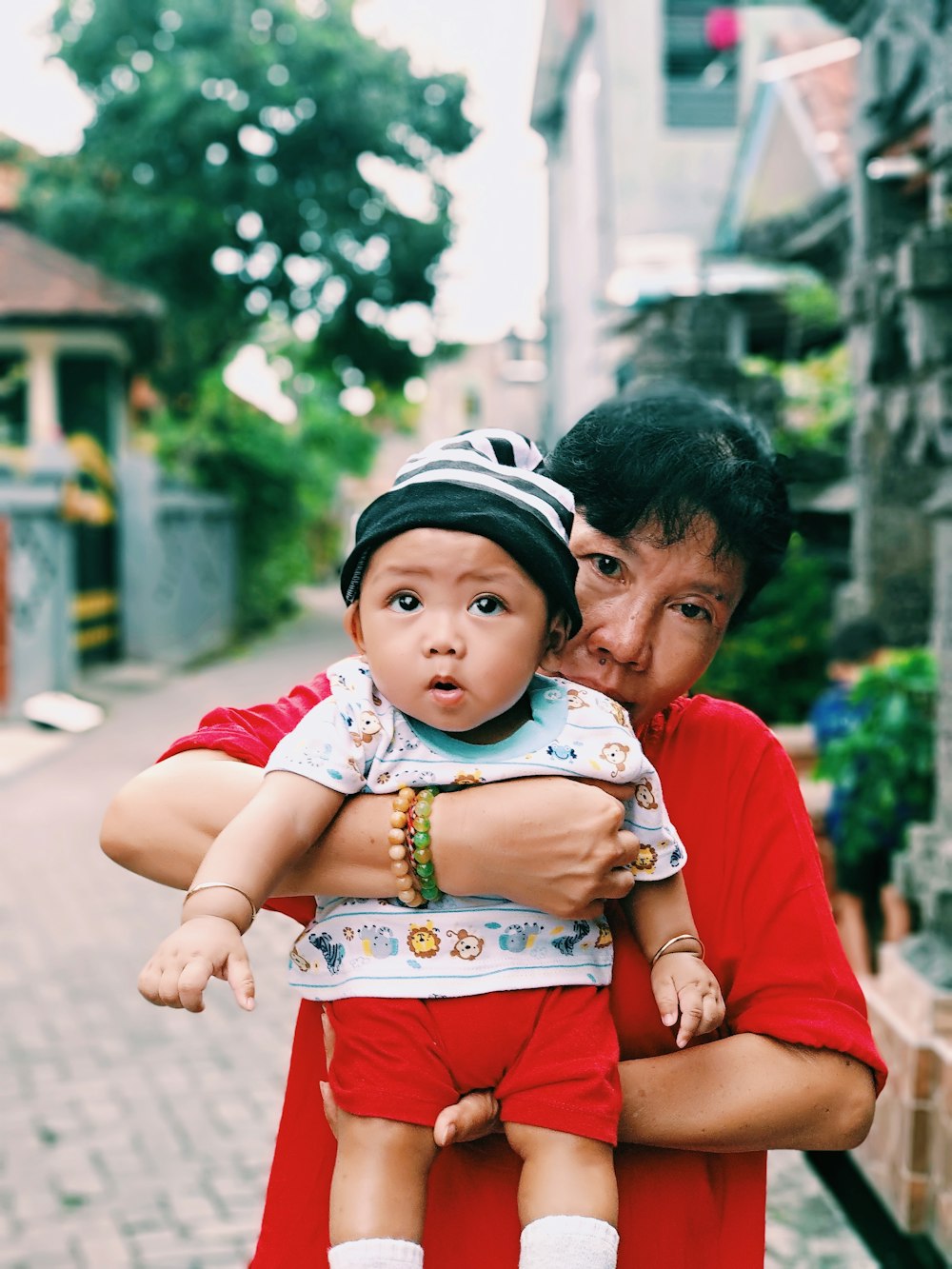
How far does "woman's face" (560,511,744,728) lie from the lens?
5.60 feet

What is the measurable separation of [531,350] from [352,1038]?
2341 cm

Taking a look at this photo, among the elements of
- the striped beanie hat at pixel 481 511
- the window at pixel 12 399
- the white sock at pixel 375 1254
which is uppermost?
the striped beanie hat at pixel 481 511

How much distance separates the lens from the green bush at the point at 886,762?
4.97 m

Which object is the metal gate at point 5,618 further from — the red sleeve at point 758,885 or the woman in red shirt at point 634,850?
the red sleeve at point 758,885

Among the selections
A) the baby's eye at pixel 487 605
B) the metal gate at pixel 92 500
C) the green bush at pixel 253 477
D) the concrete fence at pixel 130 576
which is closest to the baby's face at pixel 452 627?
the baby's eye at pixel 487 605

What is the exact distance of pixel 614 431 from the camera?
5.85ft

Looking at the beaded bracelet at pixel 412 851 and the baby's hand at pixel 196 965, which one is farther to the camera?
the beaded bracelet at pixel 412 851

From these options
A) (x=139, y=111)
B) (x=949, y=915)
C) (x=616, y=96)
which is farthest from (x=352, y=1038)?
(x=139, y=111)

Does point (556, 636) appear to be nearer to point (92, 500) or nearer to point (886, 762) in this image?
point (886, 762)

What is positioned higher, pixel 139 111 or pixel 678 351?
pixel 139 111

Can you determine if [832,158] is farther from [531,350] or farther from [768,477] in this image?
[531,350]

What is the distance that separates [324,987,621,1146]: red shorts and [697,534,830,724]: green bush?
6.73 m

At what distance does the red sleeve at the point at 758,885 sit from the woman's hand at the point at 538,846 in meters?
0.23

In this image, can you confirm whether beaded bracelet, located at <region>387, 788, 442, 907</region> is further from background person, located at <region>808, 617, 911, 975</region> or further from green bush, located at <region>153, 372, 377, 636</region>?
green bush, located at <region>153, 372, 377, 636</region>
